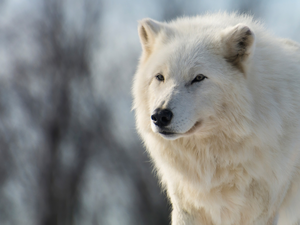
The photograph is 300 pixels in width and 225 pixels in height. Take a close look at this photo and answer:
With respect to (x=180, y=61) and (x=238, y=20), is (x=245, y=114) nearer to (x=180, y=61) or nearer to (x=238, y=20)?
(x=180, y=61)

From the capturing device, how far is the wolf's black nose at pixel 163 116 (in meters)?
2.36

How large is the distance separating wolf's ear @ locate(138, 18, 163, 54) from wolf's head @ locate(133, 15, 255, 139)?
336 mm

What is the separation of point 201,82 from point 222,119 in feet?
1.18

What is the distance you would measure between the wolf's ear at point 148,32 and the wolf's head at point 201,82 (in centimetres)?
34

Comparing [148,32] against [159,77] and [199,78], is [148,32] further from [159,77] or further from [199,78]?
[199,78]

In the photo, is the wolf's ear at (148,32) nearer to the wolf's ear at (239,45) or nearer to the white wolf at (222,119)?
the white wolf at (222,119)

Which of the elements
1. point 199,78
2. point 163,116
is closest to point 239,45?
point 199,78

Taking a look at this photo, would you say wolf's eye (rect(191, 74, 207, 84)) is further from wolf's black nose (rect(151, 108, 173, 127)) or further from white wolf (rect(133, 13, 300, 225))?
wolf's black nose (rect(151, 108, 173, 127))

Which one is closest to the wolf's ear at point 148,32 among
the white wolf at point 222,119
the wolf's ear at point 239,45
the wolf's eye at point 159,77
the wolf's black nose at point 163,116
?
the white wolf at point 222,119

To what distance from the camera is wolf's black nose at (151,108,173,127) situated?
92.8 inches

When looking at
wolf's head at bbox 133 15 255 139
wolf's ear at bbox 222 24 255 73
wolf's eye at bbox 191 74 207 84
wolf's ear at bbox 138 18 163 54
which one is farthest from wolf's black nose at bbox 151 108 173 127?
wolf's ear at bbox 138 18 163 54

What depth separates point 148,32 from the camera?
3.15 metres

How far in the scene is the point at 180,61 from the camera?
2.64 metres

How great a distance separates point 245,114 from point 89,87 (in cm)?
1047
